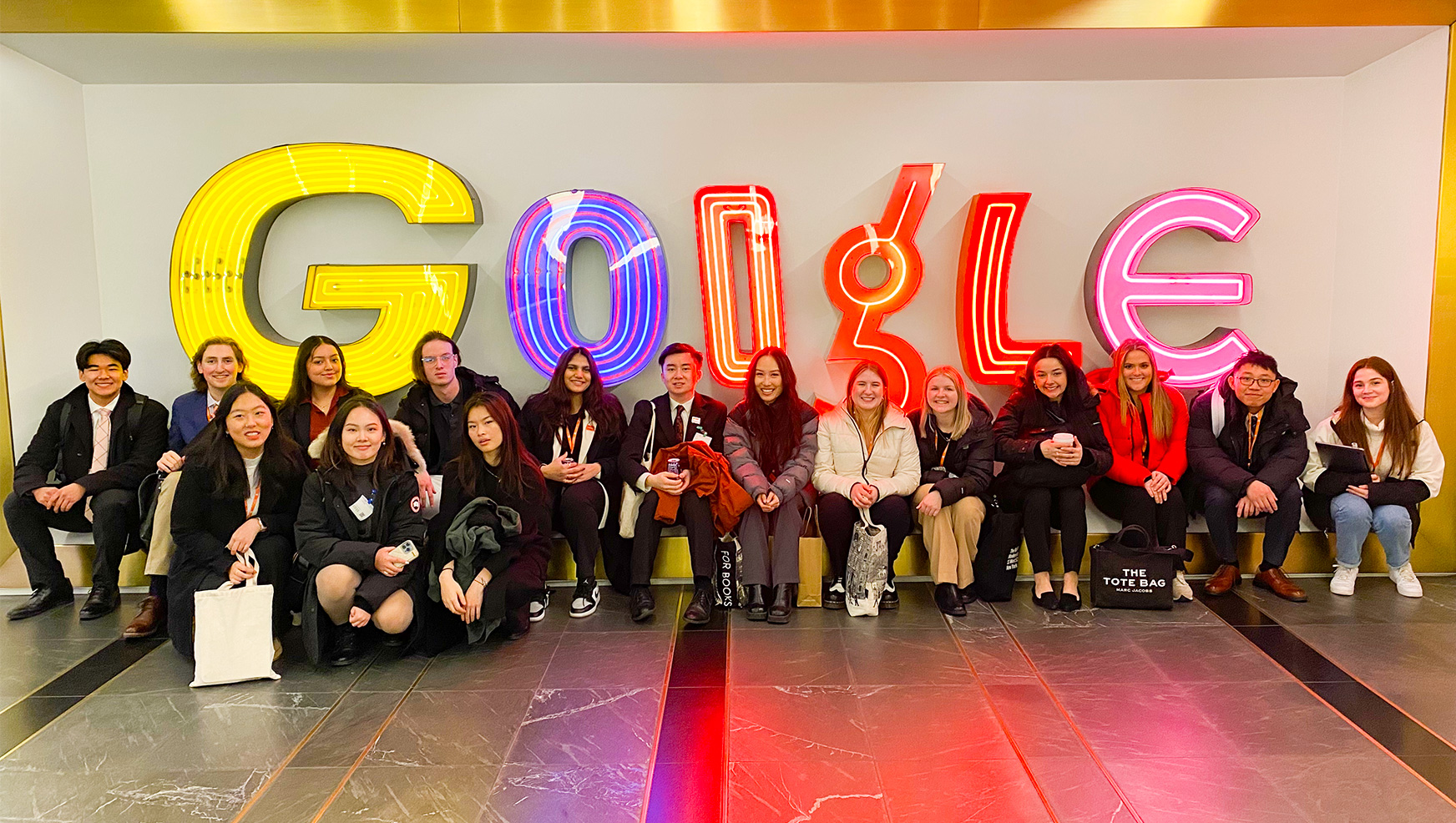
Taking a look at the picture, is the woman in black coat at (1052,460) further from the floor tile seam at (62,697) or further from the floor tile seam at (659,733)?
the floor tile seam at (62,697)

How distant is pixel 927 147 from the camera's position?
191 inches

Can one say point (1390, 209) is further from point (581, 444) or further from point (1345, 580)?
→ point (581, 444)

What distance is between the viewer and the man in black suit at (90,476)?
408cm

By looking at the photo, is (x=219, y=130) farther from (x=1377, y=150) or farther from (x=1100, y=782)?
(x=1377, y=150)

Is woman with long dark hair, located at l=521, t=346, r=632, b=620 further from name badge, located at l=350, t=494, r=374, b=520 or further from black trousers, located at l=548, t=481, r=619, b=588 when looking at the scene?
name badge, located at l=350, t=494, r=374, b=520

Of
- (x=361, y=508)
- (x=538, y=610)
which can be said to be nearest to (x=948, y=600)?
(x=538, y=610)

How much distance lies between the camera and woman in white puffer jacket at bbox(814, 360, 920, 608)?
4.08 m

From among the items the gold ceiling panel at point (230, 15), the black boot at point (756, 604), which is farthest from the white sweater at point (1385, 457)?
the gold ceiling panel at point (230, 15)

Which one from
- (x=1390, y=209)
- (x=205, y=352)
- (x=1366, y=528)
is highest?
(x=1390, y=209)

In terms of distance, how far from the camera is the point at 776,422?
4285mm

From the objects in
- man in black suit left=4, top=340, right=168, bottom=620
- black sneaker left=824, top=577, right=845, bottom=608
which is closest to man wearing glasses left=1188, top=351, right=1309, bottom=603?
black sneaker left=824, top=577, right=845, bottom=608

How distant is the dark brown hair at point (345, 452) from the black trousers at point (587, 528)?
2.82ft

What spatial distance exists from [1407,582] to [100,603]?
6227 millimetres

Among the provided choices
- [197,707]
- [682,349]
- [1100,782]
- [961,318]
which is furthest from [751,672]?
[961,318]
